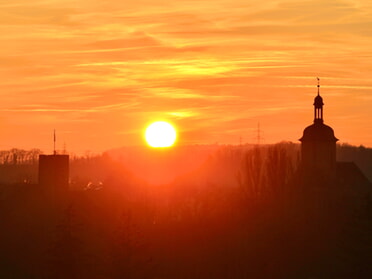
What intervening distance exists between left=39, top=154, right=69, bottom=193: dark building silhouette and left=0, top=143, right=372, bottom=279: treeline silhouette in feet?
5.09

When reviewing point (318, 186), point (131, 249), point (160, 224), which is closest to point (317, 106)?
point (318, 186)

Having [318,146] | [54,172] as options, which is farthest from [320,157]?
[54,172]

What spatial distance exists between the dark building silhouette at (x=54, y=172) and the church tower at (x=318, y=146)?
20.8 m

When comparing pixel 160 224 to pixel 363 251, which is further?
pixel 160 224

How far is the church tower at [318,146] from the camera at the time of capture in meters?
98.8

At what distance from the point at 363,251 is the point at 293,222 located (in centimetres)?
2064

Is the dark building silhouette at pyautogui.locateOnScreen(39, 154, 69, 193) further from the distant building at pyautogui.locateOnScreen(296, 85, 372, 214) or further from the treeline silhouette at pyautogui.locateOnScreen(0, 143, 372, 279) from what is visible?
the distant building at pyautogui.locateOnScreen(296, 85, 372, 214)

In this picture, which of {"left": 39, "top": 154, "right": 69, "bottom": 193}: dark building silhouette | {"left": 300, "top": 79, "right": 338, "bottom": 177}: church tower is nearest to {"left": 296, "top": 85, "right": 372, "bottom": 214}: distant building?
{"left": 300, "top": 79, "right": 338, "bottom": 177}: church tower

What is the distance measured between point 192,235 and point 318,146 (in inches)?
993

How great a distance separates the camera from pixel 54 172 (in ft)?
306

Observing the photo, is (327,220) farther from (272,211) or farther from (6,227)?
(6,227)

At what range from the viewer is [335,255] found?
234ft

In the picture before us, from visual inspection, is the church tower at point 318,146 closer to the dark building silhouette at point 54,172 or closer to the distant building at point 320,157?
the distant building at point 320,157

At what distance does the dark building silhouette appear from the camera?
9188 cm
